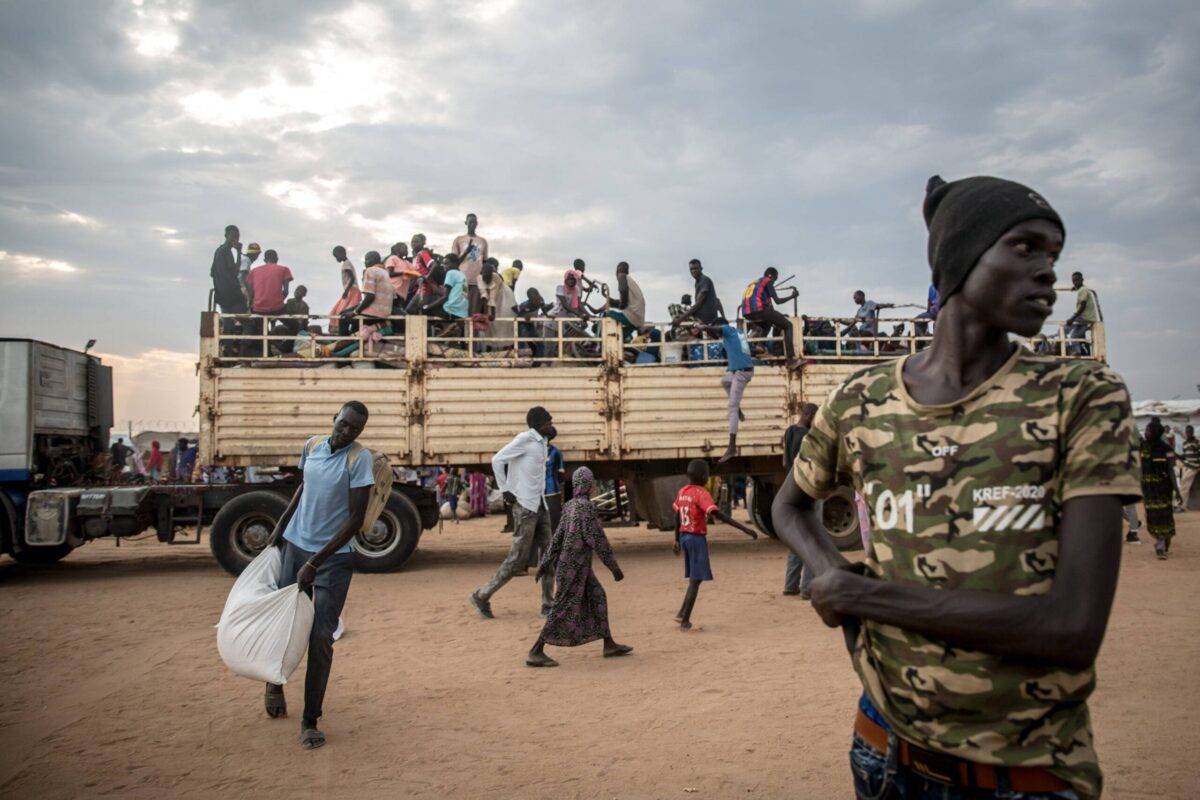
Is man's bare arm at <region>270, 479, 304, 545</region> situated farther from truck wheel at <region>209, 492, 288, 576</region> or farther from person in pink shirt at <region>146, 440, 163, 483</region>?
person in pink shirt at <region>146, 440, 163, 483</region>

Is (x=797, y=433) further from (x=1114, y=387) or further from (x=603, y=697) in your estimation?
(x=1114, y=387)

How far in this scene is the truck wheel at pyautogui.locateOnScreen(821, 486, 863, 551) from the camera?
40.3 feet

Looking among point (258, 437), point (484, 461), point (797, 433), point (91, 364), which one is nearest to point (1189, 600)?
point (797, 433)

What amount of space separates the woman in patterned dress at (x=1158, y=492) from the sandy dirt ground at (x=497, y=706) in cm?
288

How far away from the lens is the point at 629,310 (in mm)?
11852

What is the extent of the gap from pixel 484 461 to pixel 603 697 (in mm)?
6285

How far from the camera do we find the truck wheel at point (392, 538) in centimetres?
1094

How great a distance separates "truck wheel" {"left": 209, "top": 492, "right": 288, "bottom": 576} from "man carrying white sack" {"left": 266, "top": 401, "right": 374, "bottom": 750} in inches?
236

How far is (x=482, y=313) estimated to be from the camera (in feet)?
38.6

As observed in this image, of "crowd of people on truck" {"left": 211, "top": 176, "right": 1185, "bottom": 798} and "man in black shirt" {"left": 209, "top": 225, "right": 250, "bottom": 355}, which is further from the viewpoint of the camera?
"man in black shirt" {"left": 209, "top": 225, "right": 250, "bottom": 355}

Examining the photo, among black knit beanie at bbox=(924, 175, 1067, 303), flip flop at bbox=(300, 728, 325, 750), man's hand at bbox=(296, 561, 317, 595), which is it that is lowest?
flip flop at bbox=(300, 728, 325, 750)

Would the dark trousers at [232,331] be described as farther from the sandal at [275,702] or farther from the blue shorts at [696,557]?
the sandal at [275,702]

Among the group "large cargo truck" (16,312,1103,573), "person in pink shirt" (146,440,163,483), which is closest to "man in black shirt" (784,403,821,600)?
"large cargo truck" (16,312,1103,573)

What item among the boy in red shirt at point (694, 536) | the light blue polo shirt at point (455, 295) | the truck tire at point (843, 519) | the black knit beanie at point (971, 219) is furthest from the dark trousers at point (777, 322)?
the black knit beanie at point (971, 219)
